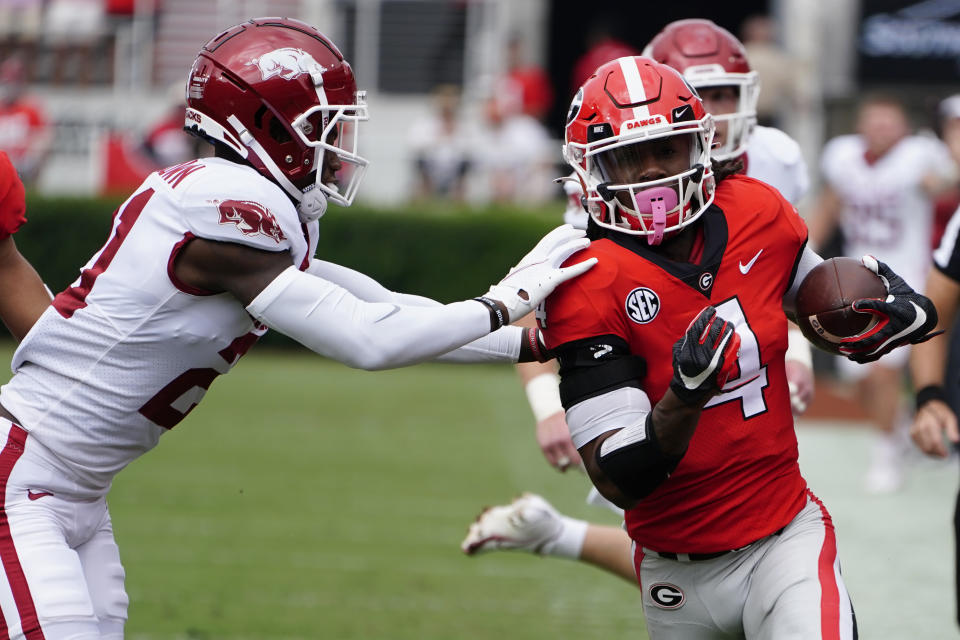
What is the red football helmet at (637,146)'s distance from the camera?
307 centimetres

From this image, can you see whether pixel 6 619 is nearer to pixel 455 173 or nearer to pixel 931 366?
pixel 931 366

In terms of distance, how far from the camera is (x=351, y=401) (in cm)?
1055

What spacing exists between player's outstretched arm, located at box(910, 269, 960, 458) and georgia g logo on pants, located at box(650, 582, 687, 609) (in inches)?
42.0

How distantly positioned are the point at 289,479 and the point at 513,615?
262 cm

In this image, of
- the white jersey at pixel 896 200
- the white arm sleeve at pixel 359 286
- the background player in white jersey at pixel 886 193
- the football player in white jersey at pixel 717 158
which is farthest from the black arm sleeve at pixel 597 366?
the white jersey at pixel 896 200

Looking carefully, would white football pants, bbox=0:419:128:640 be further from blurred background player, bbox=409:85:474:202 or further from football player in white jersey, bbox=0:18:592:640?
blurred background player, bbox=409:85:474:202

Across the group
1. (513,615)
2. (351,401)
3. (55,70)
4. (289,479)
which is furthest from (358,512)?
(55,70)

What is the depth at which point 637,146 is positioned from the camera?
3.13 m

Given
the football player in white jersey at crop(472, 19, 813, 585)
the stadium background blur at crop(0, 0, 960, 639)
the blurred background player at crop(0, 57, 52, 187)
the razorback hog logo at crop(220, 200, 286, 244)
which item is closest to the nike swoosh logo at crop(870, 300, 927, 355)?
the football player in white jersey at crop(472, 19, 813, 585)

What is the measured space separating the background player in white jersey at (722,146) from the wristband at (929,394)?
0.36 m

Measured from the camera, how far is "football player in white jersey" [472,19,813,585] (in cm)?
392

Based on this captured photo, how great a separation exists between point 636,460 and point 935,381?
1.59 m

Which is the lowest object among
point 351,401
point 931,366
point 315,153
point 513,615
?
point 351,401

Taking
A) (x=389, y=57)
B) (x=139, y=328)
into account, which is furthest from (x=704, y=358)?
(x=389, y=57)
